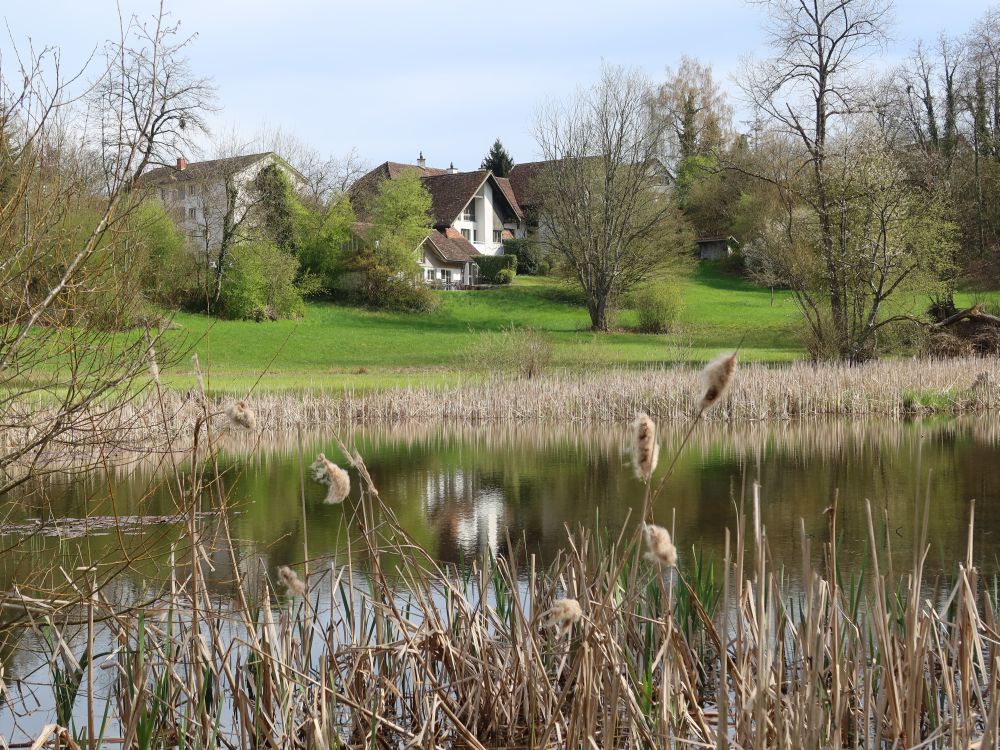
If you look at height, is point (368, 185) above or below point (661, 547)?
above

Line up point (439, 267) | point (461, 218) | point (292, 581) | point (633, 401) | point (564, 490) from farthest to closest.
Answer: point (461, 218) → point (439, 267) → point (633, 401) → point (564, 490) → point (292, 581)

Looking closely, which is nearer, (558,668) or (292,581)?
(292,581)

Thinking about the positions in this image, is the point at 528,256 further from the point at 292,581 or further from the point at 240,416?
the point at 240,416

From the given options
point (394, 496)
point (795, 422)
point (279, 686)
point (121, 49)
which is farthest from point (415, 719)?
point (795, 422)

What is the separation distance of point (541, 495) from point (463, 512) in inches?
46.4

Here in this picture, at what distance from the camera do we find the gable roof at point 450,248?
54.6m

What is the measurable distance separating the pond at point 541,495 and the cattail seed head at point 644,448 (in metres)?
3.75

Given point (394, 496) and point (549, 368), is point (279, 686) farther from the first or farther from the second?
point (549, 368)

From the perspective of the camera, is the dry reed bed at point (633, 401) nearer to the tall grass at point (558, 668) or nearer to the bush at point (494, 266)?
the tall grass at point (558, 668)

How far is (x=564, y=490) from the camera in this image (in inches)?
497

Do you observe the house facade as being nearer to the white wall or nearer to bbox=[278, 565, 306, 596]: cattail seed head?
the white wall

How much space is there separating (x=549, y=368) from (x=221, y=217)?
25.2 m

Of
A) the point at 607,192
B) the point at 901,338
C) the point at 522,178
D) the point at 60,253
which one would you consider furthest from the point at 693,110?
the point at 60,253

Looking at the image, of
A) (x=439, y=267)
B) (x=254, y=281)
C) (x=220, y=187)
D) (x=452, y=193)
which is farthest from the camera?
(x=452, y=193)
